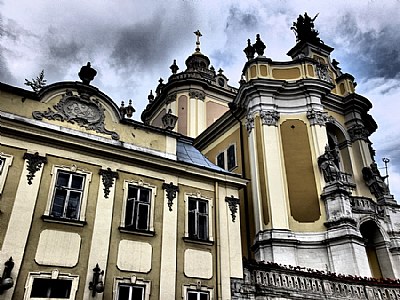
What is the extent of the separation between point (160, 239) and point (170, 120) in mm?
5018

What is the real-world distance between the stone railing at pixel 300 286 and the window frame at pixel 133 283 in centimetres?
281

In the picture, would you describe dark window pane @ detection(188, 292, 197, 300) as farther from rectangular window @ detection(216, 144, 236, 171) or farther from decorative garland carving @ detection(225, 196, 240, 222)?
rectangular window @ detection(216, 144, 236, 171)

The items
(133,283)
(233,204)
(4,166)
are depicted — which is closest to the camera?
(4,166)

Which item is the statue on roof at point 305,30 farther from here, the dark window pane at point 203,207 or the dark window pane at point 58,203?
the dark window pane at point 58,203

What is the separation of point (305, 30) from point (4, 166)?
23.6m

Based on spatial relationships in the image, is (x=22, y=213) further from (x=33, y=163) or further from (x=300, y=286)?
(x=300, y=286)

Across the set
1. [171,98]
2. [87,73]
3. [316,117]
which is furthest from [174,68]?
[87,73]

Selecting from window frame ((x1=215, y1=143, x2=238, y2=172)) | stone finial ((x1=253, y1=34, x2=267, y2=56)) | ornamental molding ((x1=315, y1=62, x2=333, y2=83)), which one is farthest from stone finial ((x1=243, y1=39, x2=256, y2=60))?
window frame ((x1=215, y1=143, x2=238, y2=172))

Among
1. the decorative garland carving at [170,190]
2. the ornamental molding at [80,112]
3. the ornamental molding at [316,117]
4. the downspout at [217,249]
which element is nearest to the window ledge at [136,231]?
the decorative garland carving at [170,190]

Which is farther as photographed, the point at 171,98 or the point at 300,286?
the point at 171,98

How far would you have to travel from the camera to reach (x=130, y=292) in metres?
10.5

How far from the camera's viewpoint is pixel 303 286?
12961 mm

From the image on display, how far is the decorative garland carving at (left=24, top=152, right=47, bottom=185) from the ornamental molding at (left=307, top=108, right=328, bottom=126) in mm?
15204

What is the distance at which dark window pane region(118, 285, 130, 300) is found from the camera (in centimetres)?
1041
